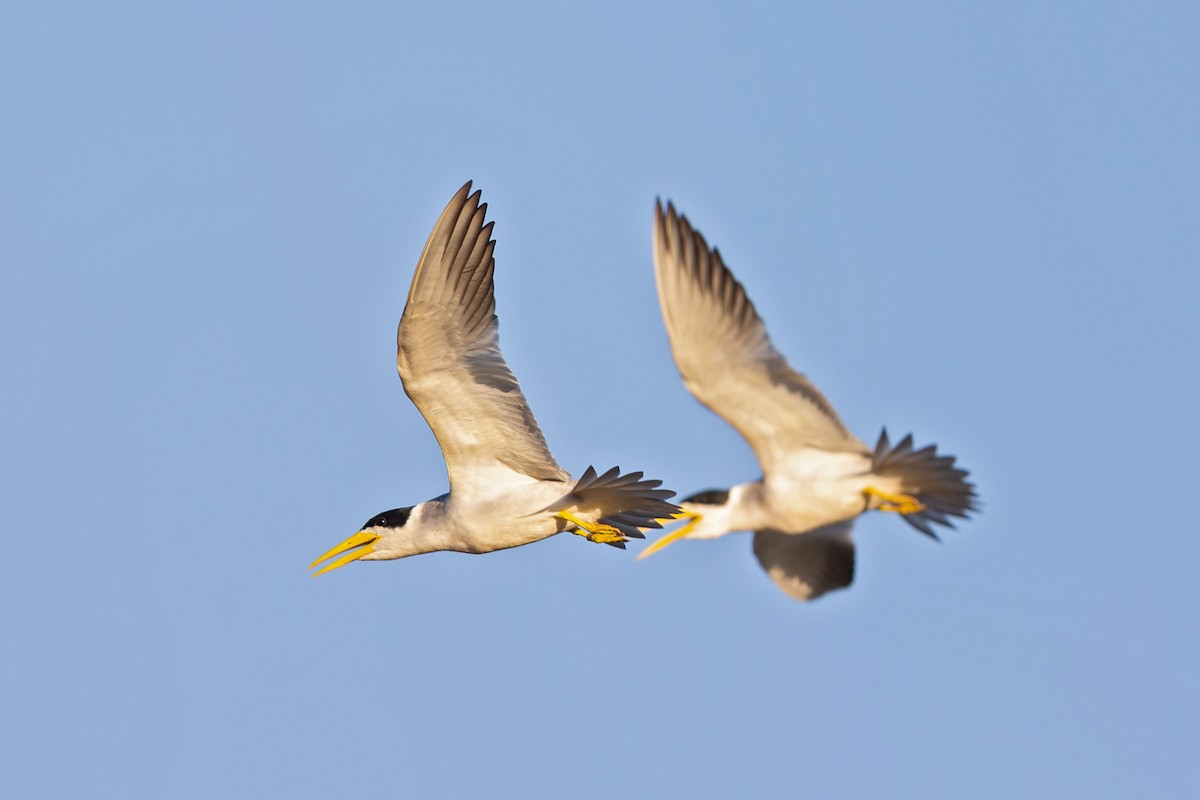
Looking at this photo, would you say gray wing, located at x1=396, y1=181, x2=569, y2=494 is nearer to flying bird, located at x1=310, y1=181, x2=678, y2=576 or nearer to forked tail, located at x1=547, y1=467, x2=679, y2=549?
flying bird, located at x1=310, y1=181, x2=678, y2=576

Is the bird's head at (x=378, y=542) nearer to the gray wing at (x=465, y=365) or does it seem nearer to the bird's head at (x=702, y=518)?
the gray wing at (x=465, y=365)

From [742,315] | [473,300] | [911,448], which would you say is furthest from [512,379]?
[911,448]

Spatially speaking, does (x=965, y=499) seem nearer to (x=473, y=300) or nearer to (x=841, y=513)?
(x=841, y=513)

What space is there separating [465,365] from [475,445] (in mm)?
813

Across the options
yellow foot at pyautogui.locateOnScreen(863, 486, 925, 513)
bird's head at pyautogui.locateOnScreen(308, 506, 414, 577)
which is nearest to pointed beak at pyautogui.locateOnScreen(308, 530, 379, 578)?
bird's head at pyautogui.locateOnScreen(308, 506, 414, 577)

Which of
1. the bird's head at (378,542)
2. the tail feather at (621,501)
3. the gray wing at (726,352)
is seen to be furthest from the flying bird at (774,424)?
the bird's head at (378,542)

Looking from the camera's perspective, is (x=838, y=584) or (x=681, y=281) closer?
(x=681, y=281)

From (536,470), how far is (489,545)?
0.67 m

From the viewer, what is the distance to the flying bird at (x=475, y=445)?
16.5m

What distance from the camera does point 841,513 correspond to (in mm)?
17438

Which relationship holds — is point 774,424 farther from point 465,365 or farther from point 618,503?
point 465,365

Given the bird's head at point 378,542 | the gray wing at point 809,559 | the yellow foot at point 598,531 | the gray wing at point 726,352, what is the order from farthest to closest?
the gray wing at point 809,559 < the bird's head at point 378,542 < the yellow foot at point 598,531 < the gray wing at point 726,352

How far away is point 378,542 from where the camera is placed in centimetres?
1808

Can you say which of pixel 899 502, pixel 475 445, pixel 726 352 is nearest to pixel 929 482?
pixel 899 502
